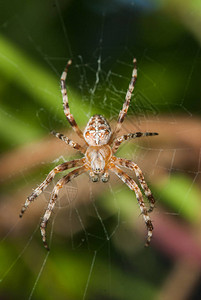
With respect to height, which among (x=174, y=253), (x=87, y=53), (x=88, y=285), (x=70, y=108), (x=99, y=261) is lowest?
(x=88, y=285)

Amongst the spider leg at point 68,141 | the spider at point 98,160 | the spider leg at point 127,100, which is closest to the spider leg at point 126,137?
the spider at point 98,160

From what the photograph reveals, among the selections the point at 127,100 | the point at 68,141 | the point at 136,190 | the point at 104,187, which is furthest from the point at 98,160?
the point at 127,100

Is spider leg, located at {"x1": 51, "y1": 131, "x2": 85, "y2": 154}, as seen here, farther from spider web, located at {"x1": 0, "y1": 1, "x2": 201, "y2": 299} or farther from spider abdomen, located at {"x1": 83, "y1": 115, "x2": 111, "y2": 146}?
spider web, located at {"x1": 0, "y1": 1, "x2": 201, "y2": 299}

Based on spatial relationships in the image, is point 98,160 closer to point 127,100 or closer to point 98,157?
point 98,157

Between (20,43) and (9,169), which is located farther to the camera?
(20,43)

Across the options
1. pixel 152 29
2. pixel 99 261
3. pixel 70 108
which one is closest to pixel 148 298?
pixel 99 261

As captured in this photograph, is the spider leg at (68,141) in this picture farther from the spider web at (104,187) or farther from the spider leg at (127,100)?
the spider leg at (127,100)

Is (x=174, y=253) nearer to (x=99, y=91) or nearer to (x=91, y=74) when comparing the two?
(x=99, y=91)

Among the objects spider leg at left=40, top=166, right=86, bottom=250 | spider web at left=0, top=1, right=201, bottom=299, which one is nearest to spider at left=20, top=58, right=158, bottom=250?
spider leg at left=40, top=166, right=86, bottom=250
